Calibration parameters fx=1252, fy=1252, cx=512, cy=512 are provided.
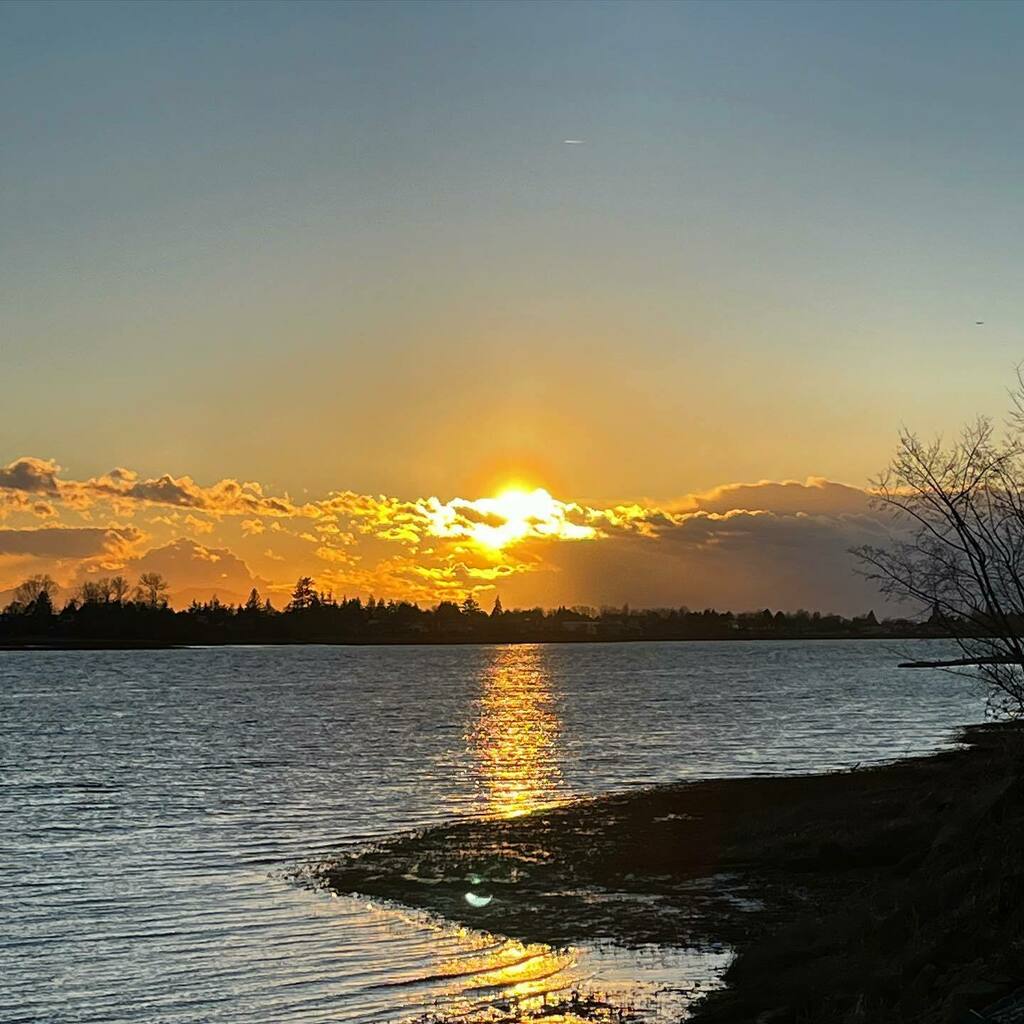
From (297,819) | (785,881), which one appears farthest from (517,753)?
(785,881)

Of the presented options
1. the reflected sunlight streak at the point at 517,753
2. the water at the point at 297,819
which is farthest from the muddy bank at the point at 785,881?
the reflected sunlight streak at the point at 517,753

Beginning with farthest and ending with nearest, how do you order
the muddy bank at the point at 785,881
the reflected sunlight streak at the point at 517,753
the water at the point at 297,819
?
the reflected sunlight streak at the point at 517,753, the water at the point at 297,819, the muddy bank at the point at 785,881

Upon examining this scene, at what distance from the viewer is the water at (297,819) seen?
2156 centimetres

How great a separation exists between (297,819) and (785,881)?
19.9 metres

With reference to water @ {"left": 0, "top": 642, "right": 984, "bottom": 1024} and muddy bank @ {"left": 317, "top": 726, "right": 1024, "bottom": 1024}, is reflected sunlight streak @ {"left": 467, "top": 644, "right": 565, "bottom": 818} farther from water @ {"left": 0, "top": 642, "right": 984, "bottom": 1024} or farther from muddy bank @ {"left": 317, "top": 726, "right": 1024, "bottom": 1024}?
muddy bank @ {"left": 317, "top": 726, "right": 1024, "bottom": 1024}

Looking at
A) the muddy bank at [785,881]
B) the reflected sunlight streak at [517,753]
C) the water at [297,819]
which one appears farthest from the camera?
the reflected sunlight streak at [517,753]

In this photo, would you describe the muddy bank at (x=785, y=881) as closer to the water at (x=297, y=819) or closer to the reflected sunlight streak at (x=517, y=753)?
the water at (x=297, y=819)

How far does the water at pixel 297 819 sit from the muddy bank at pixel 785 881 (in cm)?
169

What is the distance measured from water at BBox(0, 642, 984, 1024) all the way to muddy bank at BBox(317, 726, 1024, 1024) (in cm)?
169

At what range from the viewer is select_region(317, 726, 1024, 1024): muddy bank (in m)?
16.9

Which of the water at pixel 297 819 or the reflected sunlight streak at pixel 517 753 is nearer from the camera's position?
the water at pixel 297 819

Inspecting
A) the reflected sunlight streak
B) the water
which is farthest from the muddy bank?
the reflected sunlight streak

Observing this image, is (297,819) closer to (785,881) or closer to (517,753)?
(785,881)

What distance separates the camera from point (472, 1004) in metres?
20.3
